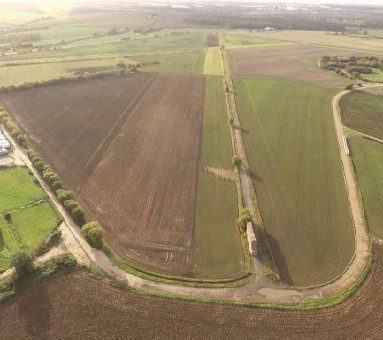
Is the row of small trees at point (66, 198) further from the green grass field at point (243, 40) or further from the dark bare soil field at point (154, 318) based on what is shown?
Result: the green grass field at point (243, 40)

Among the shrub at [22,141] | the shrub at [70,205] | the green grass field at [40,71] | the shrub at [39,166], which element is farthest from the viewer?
the green grass field at [40,71]

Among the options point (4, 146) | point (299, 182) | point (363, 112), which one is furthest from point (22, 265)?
point (363, 112)

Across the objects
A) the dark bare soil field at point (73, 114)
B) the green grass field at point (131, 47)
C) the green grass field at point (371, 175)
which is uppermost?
the dark bare soil field at point (73, 114)

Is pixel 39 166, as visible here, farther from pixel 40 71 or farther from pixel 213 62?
pixel 213 62

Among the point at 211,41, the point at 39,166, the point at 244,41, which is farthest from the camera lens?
the point at 244,41

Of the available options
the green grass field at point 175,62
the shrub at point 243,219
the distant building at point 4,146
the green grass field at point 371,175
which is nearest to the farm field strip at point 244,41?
the green grass field at point 175,62

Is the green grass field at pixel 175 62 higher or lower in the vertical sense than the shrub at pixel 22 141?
lower
